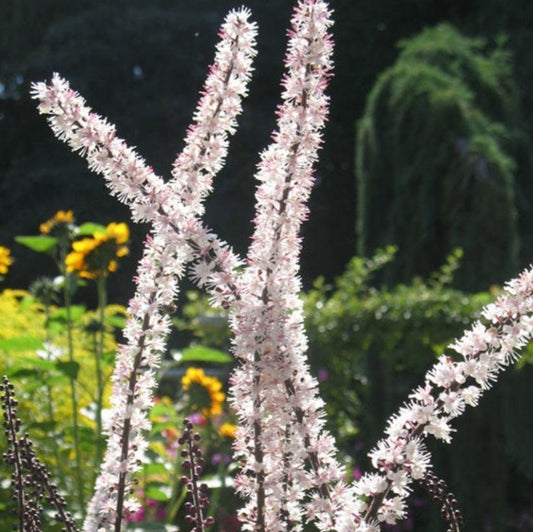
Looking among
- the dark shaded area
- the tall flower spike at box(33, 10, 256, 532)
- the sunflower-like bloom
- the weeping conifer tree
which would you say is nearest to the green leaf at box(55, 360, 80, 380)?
the sunflower-like bloom

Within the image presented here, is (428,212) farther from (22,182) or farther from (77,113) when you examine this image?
(22,182)

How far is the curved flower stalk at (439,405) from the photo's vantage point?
0.99 m

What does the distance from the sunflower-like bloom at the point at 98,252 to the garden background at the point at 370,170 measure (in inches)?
129

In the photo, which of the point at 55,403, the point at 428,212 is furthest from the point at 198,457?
the point at 428,212

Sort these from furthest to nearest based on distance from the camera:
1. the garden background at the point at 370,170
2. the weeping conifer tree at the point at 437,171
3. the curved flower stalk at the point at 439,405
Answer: the weeping conifer tree at the point at 437,171 → the garden background at the point at 370,170 → the curved flower stalk at the point at 439,405

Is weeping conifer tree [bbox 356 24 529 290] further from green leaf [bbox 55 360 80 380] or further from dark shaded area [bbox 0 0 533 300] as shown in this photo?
dark shaded area [bbox 0 0 533 300]

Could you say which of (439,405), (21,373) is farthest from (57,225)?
(439,405)

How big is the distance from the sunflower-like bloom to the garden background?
3.27 metres

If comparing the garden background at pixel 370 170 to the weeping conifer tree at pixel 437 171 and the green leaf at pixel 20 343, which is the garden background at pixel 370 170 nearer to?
the weeping conifer tree at pixel 437 171

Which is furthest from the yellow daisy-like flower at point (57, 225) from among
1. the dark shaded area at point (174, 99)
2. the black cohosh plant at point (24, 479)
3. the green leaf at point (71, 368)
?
the dark shaded area at point (174, 99)

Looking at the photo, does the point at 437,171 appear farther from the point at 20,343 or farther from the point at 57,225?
the point at 20,343

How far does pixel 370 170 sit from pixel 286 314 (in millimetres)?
8042

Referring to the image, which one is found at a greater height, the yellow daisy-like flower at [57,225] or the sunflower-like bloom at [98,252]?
the yellow daisy-like flower at [57,225]

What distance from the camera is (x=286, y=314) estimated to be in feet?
3.50
